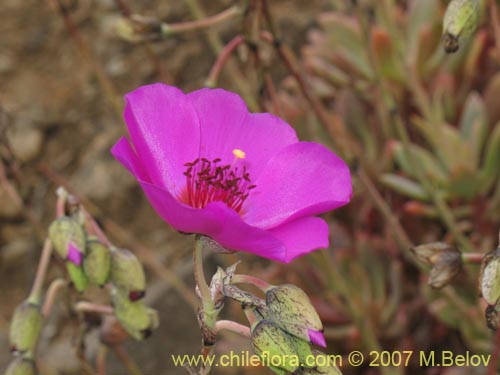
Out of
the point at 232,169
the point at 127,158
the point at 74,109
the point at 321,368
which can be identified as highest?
the point at 127,158

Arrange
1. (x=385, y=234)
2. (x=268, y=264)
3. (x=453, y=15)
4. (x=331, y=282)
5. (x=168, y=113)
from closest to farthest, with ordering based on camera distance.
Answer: (x=168, y=113), (x=453, y=15), (x=331, y=282), (x=385, y=234), (x=268, y=264)

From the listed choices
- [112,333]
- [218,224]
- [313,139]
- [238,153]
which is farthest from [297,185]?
[313,139]

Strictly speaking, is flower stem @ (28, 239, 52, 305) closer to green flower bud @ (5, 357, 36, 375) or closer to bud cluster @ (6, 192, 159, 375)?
bud cluster @ (6, 192, 159, 375)

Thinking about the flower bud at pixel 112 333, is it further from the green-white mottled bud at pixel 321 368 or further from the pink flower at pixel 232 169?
the green-white mottled bud at pixel 321 368

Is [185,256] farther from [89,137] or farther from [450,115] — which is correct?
[450,115]

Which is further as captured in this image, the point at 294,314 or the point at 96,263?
the point at 96,263

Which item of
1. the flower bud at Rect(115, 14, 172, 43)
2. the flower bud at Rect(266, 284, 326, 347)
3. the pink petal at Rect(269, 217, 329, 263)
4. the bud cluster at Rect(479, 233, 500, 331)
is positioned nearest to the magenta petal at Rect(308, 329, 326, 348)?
the flower bud at Rect(266, 284, 326, 347)

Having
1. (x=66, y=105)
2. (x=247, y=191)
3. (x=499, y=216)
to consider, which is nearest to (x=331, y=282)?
A: (x=499, y=216)

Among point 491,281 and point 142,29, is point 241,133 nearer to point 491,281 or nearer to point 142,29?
point 491,281
